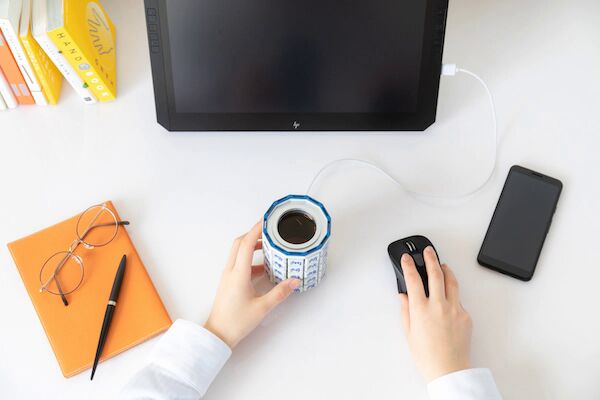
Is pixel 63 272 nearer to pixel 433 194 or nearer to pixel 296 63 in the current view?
pixel 296 63

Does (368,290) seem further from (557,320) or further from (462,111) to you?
(462,111)

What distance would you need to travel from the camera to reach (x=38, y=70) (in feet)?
3.03

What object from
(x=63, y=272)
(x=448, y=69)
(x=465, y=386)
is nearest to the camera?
(x=465, y=386)

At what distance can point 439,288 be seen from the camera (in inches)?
30.8

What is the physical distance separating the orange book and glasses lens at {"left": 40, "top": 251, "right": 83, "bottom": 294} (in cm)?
31

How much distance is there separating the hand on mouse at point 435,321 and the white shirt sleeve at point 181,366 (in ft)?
0.85

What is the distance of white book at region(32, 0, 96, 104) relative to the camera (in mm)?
872

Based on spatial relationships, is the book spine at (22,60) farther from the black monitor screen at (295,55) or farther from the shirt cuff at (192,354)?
the shirt cuff at (192,354)

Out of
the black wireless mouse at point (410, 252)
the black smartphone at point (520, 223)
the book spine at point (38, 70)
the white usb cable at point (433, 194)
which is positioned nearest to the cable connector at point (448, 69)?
the white usb cable at point (433, 194)

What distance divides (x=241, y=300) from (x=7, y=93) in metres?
0.56

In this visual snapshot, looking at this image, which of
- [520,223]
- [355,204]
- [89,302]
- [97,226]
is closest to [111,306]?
[89,302]

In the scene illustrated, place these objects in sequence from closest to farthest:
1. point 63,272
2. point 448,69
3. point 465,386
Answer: point 465,386, point 63,272, point 448,69

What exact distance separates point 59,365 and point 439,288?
54 cm

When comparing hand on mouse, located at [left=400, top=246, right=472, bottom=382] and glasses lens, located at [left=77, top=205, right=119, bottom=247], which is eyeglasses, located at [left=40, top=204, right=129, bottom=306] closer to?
glasses lens, located at [left=77, top=205, right=119, bottom=247]
